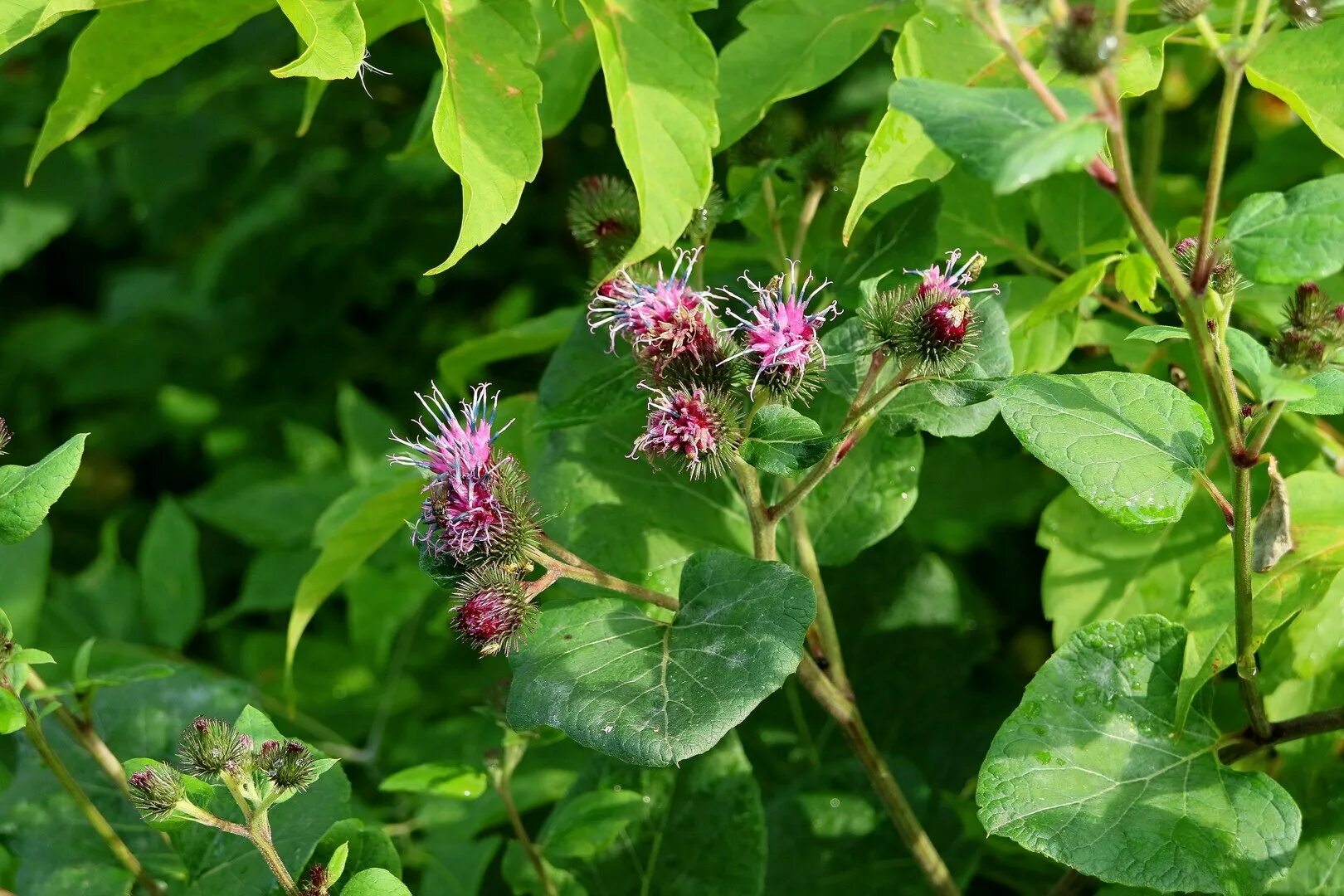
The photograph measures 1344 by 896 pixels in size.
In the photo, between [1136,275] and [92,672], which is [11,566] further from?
[1136,275]

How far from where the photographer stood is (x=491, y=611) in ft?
3.95

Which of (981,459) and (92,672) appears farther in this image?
(92,672)

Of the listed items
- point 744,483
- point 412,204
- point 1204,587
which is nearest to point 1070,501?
point 1204,587

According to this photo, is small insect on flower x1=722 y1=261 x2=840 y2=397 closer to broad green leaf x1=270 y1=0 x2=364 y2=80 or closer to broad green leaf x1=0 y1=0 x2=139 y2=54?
broad green leaf x1=270 y1=0 x2=364 y2=80

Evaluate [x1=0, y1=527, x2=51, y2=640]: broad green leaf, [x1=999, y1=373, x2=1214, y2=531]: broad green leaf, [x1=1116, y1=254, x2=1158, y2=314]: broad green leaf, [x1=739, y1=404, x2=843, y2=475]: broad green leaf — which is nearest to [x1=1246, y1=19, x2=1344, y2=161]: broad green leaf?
[x1=1116, y1=254, x2=1158, y2=314]: broad green leaf

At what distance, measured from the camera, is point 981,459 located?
1998 millimetres

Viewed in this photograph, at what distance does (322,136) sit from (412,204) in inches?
12.4

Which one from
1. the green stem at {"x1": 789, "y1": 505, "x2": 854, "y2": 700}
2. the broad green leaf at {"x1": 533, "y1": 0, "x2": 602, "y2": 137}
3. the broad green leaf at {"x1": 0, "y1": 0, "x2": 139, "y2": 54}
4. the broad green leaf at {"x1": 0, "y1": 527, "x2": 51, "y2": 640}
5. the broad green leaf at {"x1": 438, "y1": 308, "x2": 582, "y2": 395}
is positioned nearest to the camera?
the broad green leaf at {"x1": 0, "y1": 0, "x2": 139, "y2": 54}

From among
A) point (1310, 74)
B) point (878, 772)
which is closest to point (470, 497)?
point (878, 772)

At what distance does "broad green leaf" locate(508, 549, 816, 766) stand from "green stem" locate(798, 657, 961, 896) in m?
0.17

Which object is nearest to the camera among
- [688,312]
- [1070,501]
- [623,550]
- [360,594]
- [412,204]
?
[688,312]

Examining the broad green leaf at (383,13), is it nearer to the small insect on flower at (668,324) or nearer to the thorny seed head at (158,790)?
the small insect on flower at (668,324)

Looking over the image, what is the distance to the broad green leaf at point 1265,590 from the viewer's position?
49.6 inches

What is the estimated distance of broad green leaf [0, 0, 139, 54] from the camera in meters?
1.32
